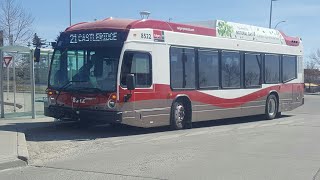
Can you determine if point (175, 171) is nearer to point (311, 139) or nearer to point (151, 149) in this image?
point (151, 149)

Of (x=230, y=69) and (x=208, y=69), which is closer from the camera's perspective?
(x=208, y=69)

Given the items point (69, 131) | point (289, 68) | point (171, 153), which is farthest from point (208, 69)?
point (289, 68)

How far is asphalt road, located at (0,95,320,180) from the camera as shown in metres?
8.41

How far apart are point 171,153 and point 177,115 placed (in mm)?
4292

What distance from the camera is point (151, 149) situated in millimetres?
11180

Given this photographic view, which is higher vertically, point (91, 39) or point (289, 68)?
point (91, 39)

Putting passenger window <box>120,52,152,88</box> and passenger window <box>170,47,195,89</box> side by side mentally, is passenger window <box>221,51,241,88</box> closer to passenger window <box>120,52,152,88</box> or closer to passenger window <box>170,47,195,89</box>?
passenger window <box>170,47,195,89</box>

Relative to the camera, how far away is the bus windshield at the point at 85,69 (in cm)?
1288

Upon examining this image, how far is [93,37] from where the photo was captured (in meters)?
13.4

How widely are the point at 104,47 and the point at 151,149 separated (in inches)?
134

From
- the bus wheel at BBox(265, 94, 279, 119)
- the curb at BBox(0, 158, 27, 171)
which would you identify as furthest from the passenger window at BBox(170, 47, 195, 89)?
the curb at BBox(0, 158, 27, 171)

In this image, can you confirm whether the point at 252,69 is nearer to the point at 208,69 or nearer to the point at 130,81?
the point at 208,69

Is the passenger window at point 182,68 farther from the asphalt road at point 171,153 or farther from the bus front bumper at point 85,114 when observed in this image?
the bus front bumper at point 85,114

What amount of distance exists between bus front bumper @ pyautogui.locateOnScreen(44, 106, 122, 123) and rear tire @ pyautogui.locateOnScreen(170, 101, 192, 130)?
7.80 ft
